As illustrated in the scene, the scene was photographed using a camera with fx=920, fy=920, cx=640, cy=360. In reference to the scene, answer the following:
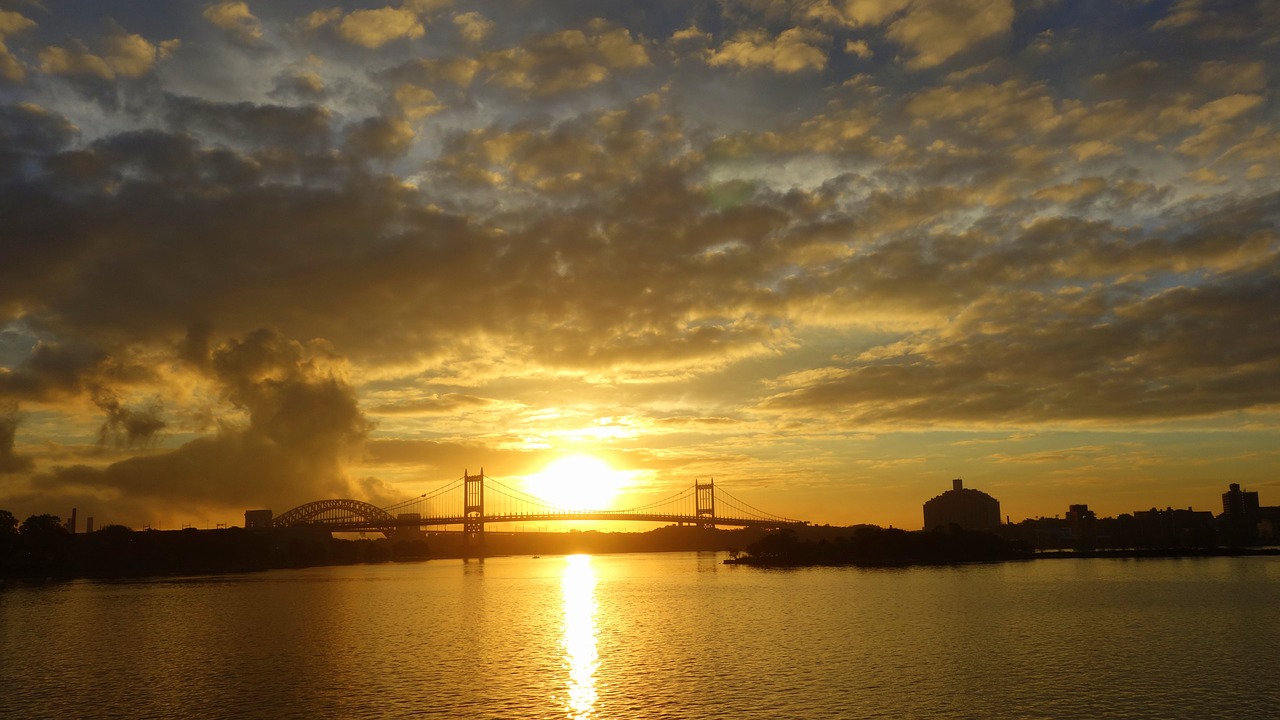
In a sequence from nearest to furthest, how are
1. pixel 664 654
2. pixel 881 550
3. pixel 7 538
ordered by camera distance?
pixel 664 654, pixel 7 538, pixel 881 550

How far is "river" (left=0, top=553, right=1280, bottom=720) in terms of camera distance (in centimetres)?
3544

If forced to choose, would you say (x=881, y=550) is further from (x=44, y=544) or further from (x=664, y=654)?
(x=44, y=544)

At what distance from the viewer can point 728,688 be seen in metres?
38.5

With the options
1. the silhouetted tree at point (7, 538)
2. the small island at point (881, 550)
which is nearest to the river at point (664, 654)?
the silhouetted tree at point (7, 538)

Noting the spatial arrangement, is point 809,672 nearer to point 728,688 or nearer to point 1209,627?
point 728,688

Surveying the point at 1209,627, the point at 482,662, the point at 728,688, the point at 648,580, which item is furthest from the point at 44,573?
the point at 1209,627

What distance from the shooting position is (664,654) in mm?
48969

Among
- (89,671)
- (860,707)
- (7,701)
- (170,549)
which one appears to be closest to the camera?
(860,707)

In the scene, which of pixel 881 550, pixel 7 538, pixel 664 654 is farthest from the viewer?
pixel 881 550

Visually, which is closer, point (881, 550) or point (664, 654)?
point (664, 654)

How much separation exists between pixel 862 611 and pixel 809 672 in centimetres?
2838

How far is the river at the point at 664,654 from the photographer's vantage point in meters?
35.4

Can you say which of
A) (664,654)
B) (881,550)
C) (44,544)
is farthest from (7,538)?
(881,550)

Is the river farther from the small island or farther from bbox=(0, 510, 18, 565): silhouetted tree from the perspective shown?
the small island
